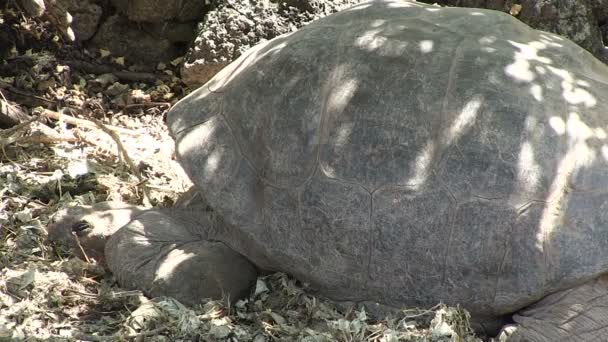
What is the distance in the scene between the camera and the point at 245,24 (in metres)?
5.74

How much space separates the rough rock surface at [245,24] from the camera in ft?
18.8

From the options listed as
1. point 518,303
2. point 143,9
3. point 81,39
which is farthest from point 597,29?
point 81,39

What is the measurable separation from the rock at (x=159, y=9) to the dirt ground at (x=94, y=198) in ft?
1.28

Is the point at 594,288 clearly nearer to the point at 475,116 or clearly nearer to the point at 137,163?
the point at 475,116

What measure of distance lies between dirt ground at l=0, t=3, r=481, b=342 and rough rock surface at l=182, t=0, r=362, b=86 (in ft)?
1.49

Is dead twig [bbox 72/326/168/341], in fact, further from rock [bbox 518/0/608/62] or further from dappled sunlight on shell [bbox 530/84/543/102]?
rock [bbox 518/0/608/62]

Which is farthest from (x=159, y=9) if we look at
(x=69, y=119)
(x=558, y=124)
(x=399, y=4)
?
(x=558, y=124)

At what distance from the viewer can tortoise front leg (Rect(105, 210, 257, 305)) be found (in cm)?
396

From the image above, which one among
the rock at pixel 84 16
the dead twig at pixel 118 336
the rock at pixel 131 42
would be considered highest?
A: the rock at pixel 84 16

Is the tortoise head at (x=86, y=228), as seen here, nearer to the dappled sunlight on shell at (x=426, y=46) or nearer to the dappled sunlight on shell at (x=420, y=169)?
the dappled sunlight on shell at (x=420, y=169)

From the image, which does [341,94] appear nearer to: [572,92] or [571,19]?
[572,92]

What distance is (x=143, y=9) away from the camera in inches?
238

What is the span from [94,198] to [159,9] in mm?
1816

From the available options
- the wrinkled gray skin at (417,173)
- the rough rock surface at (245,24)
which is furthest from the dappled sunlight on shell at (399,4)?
the rough rock surface at (245,24)
